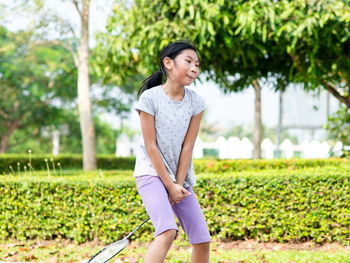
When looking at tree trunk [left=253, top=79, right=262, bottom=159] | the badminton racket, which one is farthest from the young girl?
tree trunk [left=253, top=79, right=262, bottom=159]

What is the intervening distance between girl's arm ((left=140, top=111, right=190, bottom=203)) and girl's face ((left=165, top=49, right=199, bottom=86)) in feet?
0.87

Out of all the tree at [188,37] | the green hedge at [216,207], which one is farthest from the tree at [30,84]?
the green hedge at [216,207]

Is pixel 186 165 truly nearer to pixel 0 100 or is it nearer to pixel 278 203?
pixel 278 203

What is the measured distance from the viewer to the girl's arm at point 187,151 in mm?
2484

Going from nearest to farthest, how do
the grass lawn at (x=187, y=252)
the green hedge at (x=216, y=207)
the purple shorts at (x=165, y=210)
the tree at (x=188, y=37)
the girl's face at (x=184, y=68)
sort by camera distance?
the purple shorts at (x=165, y=210), the girl's face at (x=184, y=68), the grass lawn at (x=187, y=252), the green hedge at (x=216, y=207), the tree at (x=188, y=37)

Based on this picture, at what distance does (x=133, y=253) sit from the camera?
4.37 metres

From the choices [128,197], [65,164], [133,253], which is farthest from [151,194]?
[65,164]

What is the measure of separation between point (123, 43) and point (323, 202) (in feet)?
17.6

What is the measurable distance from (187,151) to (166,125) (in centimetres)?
19

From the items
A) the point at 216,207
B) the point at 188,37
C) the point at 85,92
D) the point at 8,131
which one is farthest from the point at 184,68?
the point at 8,131

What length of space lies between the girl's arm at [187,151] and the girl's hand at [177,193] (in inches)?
2.7

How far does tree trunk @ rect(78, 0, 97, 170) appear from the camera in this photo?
10.4m

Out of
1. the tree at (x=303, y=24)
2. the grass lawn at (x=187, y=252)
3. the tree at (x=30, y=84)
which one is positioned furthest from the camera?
the tree at (x=30, y=84)

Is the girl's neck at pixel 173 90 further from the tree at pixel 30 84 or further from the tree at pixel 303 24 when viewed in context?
the tree at pixel 30 84
